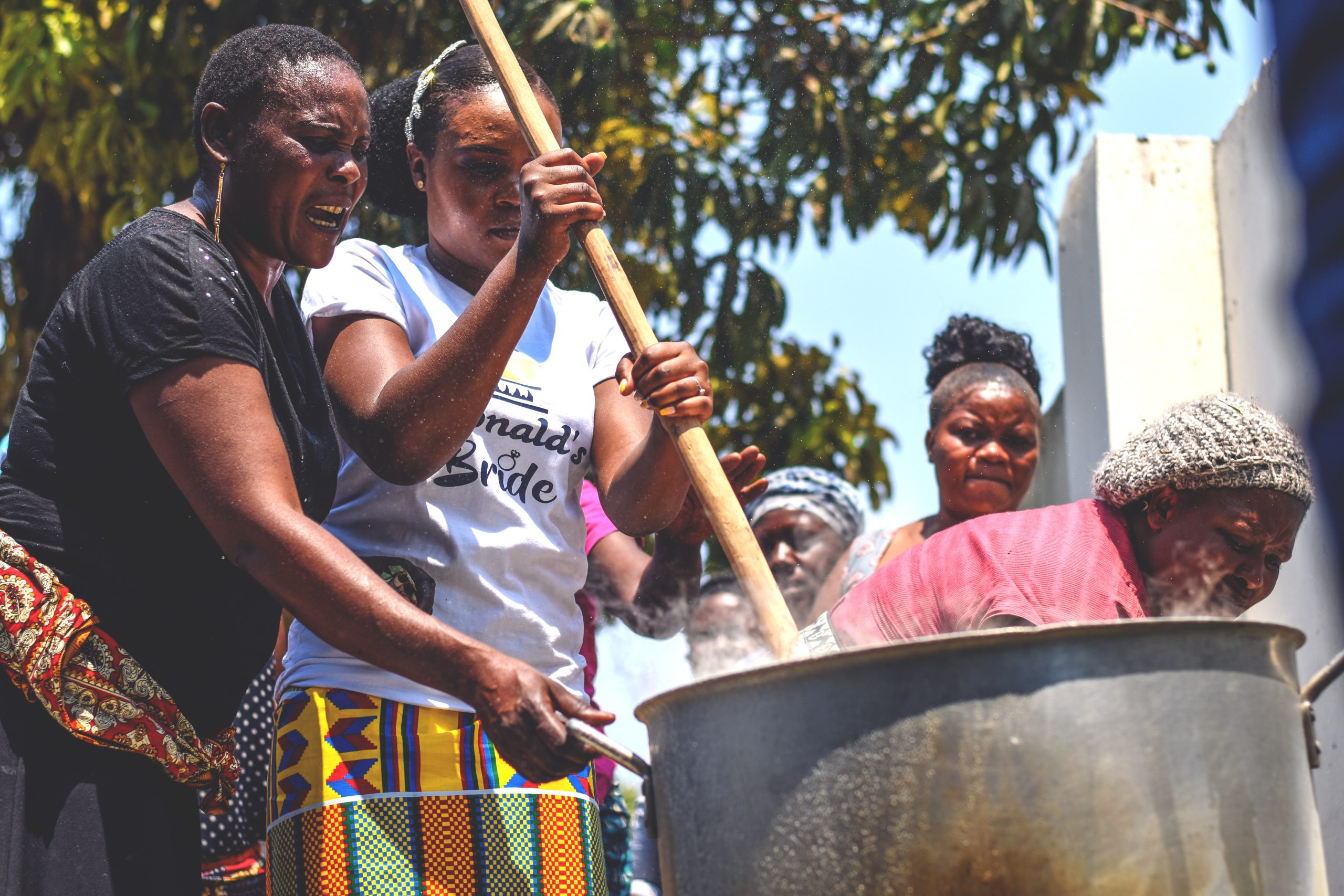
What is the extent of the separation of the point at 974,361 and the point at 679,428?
2329 mm

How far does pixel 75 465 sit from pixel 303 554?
13.5 inches

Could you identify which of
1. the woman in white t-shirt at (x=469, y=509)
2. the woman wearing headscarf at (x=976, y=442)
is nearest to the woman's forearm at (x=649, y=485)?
the woman in white t-shirt at (x=469, y=509)

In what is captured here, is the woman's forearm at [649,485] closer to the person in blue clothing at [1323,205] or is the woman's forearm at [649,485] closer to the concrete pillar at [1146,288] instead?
the person in blue clothing at [1323,205]

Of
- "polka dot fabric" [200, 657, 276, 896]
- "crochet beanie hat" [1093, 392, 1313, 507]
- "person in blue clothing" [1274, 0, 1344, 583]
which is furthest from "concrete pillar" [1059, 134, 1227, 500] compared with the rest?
"person in blue clothing" [1274, 0, 1344, 583]

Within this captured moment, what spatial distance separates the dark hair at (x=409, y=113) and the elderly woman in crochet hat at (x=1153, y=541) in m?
1.08

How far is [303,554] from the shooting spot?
1833 millimetres

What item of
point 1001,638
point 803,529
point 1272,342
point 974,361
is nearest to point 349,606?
point 1001,638

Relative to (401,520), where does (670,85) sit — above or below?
above

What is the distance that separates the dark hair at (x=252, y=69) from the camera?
6.88 ft

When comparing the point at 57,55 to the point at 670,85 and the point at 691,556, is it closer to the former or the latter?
the point at 670,85

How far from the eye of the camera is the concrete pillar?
14.8 feet

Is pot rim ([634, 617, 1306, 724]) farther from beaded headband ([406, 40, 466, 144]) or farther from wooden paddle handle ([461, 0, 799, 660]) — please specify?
beaded headband ([406, 40, 466, 144])

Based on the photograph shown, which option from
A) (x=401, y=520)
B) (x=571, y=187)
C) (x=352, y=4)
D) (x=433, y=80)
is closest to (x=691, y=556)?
(x=401, y=520)

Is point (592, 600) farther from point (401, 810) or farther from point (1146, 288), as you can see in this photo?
point (1146, 288)
